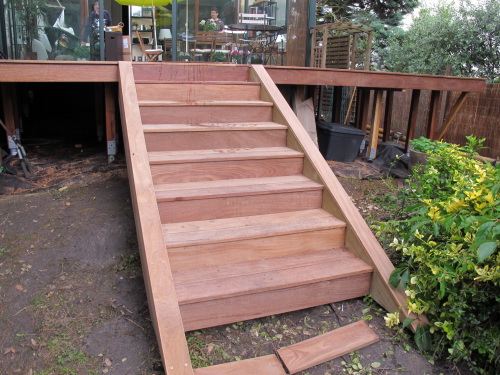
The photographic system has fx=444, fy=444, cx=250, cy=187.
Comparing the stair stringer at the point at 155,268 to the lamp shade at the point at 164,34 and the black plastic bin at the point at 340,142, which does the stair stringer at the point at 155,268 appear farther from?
the lamp shade at the point at 164,34

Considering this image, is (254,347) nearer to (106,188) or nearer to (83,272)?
(83,272)

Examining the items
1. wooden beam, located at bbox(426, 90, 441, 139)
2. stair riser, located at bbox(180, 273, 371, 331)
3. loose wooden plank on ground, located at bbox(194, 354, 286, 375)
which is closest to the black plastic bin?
wooden beam, located at bbox(426, 90, 441, 139)

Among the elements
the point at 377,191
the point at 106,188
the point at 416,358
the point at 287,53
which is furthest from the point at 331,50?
the point at 416,358

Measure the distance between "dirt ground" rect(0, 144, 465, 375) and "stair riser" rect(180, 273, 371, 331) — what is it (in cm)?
6

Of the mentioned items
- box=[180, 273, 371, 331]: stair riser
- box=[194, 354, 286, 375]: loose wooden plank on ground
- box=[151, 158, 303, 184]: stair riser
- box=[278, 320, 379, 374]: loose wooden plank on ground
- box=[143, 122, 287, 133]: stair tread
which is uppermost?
box=[143, 122, 287, 133]: stair tread

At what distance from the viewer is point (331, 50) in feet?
26.1

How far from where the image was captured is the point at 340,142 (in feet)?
17.7

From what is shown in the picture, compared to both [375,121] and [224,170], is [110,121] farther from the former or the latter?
→ [375,121]

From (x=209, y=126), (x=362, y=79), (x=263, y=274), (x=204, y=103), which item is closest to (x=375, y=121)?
(x=362, y=79)

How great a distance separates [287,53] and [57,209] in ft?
13.3

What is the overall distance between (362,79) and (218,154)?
2384mm

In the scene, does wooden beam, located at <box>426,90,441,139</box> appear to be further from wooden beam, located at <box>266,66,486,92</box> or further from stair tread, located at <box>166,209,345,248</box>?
stair tread, located at <box>166,209,345,248</box>

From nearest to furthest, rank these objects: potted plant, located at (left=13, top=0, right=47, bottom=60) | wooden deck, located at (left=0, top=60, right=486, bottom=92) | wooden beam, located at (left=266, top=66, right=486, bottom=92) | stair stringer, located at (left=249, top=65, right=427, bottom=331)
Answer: stair stringer, located at (left=249, top=65, right=427, bottom=331) < wooden deck, located at (left=0, top=60, right=486, bottom=92) < wooden beam, located at (left=266, top=66, right=486, bottom=92) < potted plant, located at (left=13, top=0, right=47, bottom=60)

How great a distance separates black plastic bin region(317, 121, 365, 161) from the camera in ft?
17.5
